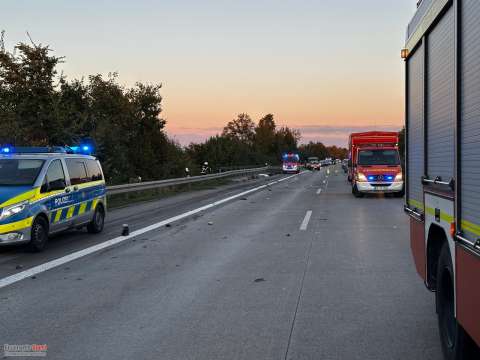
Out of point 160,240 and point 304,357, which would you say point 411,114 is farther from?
point 160,240

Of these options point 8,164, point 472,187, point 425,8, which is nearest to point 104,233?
point 8,164

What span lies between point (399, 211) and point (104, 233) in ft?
31.1

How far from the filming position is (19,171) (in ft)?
34.7

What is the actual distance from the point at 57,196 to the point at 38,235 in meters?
1.00

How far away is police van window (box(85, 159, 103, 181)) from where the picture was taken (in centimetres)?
1282

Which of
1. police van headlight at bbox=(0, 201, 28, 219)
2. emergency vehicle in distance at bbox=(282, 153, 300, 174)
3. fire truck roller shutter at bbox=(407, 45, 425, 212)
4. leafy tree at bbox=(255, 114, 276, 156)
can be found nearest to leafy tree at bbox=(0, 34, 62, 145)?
police van headlight at bbox=(0, 201, 28, 219)

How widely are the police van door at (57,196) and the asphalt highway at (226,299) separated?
50cm

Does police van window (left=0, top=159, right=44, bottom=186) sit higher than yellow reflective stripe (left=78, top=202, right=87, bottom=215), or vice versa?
police van window (left=0, top=159, right=44, bottom=186)

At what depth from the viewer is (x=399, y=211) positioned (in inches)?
704

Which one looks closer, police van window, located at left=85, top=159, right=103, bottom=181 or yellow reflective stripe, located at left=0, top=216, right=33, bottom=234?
yellow reflective stripe, located at left=0, top=216, right=33, bottom=234

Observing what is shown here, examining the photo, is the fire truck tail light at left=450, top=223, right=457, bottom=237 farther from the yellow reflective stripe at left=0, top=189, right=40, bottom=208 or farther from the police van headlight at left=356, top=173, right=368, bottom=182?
the police van headlight at left=356, top=173, right=368, bottom=182

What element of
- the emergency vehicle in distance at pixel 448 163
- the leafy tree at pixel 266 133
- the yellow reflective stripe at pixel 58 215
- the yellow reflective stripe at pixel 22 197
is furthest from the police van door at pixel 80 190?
the leafy tree at pixel 266 133

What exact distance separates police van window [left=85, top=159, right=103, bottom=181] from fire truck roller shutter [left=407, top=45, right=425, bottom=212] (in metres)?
8.14

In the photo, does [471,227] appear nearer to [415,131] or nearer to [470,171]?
[470,171]
